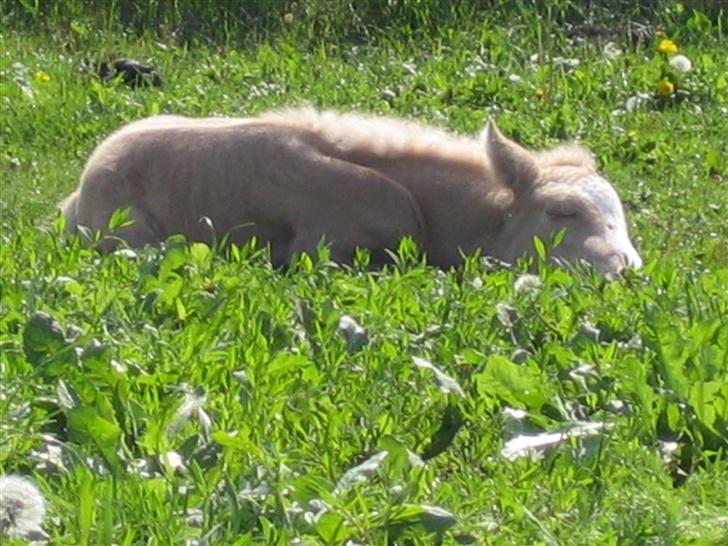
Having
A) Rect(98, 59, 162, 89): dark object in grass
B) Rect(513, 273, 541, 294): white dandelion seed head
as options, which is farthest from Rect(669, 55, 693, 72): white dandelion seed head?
Rect(513, 273, 541, 294): white dandelion seed head

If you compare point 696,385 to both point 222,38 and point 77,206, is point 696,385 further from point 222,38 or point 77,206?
point 222,38

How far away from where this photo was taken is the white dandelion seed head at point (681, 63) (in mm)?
12441

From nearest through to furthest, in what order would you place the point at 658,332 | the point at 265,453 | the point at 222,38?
the point at 265,453, the point at 658,332, the point at 222,38

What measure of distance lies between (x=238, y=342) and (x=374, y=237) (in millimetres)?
3167

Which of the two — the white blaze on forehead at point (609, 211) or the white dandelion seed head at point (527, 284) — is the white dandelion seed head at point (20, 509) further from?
the white blaze on forehead at point (609, 211)

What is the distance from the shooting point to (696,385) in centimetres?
492

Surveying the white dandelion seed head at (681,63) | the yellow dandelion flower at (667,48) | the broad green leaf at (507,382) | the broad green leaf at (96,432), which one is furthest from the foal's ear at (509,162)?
the broad green leaf at (96,432)

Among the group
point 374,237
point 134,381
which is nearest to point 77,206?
point 374,237

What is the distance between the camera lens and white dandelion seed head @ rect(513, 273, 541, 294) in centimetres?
649

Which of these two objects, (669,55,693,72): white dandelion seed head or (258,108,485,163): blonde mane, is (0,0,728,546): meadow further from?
(669,55,693,72): white dandelion seed head

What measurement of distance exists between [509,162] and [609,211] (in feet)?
1.84

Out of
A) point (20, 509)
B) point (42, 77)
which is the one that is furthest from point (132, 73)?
point (20, 509)

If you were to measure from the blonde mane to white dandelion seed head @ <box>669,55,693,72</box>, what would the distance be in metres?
3.74

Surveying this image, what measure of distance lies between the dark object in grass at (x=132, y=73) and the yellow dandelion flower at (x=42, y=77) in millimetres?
391
